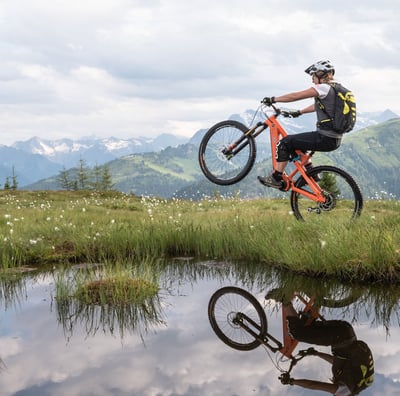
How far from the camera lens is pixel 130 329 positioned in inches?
217

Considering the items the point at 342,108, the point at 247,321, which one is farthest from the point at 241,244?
the point at 247,321

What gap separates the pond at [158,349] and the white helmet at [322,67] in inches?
184

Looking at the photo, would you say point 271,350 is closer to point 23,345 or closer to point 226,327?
point 226,327

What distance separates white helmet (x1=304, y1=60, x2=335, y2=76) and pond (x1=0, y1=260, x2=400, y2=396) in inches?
184

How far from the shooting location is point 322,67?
9.69 meters

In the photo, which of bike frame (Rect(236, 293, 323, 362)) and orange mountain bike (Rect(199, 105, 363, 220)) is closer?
bike frame (Rect(236, 293, 323, 362))

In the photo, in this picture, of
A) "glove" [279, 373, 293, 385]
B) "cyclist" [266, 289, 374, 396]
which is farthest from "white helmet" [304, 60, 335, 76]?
"glove" [279, 373, 293, 385]

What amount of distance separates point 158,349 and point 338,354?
6.04 ft

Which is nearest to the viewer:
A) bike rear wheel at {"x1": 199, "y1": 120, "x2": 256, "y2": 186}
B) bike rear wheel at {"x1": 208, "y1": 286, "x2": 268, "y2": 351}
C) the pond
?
the pond

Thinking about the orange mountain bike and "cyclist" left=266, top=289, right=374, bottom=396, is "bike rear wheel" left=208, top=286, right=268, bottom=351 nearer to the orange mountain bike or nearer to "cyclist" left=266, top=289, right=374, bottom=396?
"cyclist" left=266, top=289, right=374, bottom=396

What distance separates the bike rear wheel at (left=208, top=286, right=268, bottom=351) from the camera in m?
5.16

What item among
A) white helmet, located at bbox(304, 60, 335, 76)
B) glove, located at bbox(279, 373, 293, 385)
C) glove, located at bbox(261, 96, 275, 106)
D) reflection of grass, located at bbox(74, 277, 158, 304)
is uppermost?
white helmet, located at bbox(304, 60, 335, 76)

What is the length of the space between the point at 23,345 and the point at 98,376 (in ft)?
4.46

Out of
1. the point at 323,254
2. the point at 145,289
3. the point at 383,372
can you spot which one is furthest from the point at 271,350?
the point at 323,254
